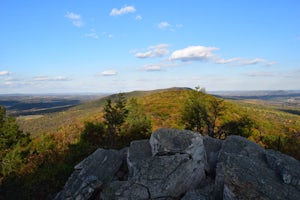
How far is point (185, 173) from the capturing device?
12.5 m

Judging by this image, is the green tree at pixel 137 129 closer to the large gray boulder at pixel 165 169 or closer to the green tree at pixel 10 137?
the green tree at pixel 10 137

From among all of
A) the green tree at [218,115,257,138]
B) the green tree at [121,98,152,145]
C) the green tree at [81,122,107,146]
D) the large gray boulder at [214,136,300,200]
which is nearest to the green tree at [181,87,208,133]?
the green tree at [218,115,257,138]

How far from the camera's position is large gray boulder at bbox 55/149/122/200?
12891 millimetres

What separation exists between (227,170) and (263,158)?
527cm

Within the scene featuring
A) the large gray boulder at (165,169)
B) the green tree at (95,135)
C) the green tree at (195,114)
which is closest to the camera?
the large gray boulder at (165,169)

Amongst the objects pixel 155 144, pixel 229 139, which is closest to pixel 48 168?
pixel 155 144

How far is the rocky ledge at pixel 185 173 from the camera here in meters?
10.1

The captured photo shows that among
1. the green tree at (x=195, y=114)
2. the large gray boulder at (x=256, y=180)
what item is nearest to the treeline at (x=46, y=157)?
the green tree at (x=195, y=114)

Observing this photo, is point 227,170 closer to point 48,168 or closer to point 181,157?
point 181,157

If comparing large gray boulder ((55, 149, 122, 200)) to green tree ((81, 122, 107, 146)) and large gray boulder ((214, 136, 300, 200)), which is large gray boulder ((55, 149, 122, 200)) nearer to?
large gray boulder ((214, 136, 300, 200))

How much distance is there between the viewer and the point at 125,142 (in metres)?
25.8

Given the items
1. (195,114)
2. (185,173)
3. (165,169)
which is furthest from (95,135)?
Result: (185,173)

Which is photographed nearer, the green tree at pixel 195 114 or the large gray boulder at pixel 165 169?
the large gray boulder at pixel 165 169

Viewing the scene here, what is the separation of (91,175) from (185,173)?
17.0 feet
